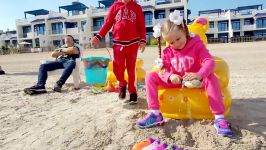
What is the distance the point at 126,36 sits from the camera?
14.6 ft

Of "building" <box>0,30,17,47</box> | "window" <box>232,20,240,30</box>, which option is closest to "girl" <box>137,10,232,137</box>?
"window" <box>232,20,240,30</box>

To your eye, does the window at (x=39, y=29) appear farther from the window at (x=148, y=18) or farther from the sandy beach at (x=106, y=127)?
the sandy beach at (x=106, y=127)

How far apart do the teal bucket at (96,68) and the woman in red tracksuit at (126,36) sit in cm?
201

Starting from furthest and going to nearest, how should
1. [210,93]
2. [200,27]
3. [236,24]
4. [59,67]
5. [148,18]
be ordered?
[236,24] → [148,18] → [59,67] → [200,27] → [210,93]

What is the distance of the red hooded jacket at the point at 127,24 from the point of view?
14.6 ft

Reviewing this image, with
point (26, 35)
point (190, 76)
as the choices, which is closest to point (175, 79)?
point (190, 76)

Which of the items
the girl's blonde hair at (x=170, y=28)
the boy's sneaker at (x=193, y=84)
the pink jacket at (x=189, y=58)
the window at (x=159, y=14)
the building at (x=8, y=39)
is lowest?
the boy's sneaker at (x=193, y=84)

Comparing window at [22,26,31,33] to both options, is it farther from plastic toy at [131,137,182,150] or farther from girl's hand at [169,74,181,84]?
plastic toy at [131,137,182,150]

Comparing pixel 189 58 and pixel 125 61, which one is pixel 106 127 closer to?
pixel 189 58

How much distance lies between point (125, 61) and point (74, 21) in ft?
167

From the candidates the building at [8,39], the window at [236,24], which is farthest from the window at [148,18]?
the building at [8,39]

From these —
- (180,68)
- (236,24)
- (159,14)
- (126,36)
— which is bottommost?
(180,68)

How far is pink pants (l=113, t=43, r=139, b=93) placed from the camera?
447 centimetres

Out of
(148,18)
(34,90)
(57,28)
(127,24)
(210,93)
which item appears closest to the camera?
(210,93)
